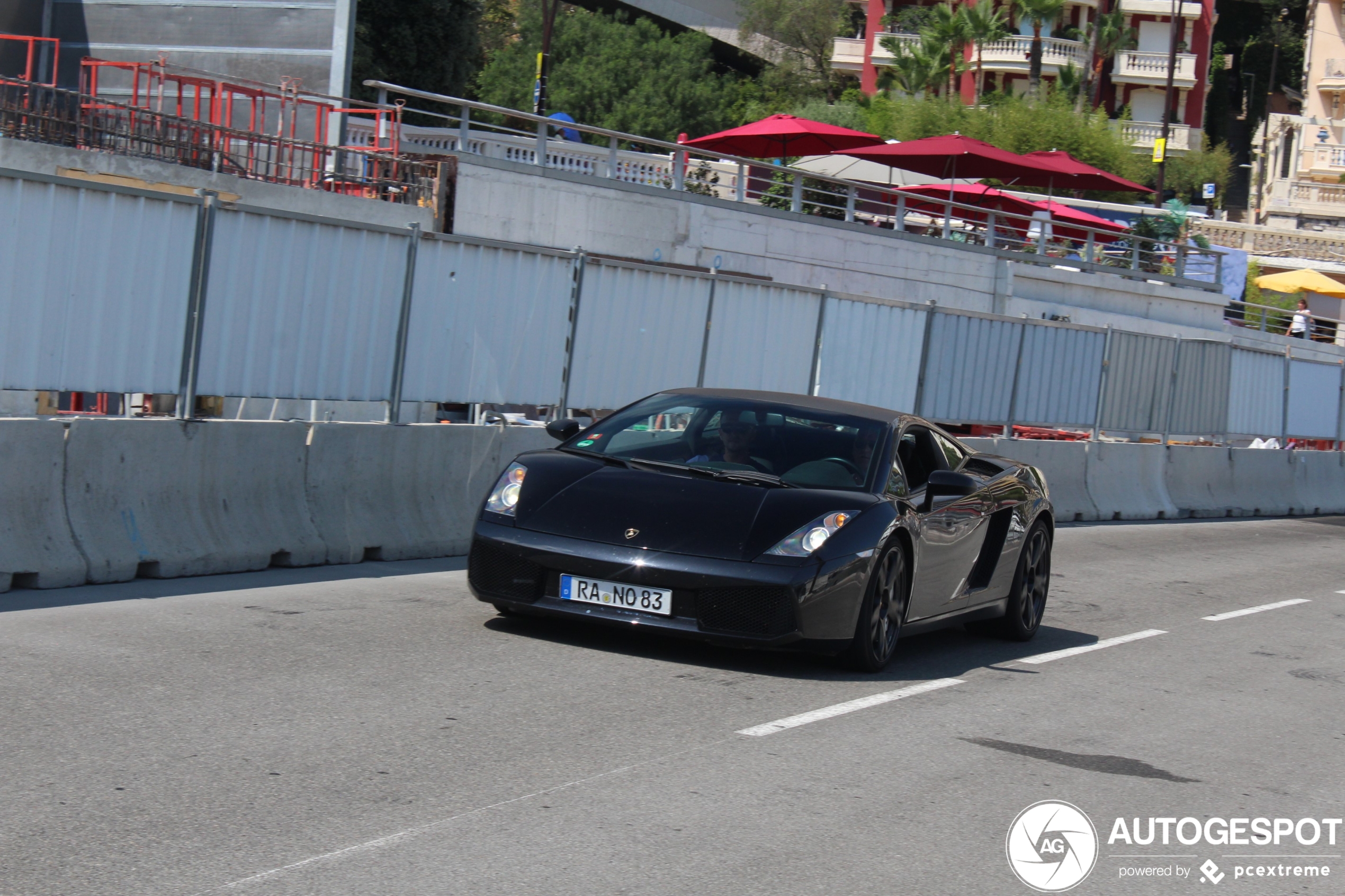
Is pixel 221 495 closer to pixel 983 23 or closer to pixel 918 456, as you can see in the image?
pixel 918 456

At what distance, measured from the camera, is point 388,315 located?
1091 centimetres

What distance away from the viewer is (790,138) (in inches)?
1261

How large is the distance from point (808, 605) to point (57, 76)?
32.9 m

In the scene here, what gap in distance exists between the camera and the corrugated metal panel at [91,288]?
8.45 metres

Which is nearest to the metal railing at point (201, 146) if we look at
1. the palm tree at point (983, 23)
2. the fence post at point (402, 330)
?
the fence post at point (402, 330)

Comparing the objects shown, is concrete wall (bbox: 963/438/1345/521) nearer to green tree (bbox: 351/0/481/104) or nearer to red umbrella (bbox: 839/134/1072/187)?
red umbrella (bbox: 839/134/1072/187)

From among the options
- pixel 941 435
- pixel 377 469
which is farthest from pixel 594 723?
pixel 377 469

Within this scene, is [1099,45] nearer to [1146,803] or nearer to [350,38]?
[350,38]

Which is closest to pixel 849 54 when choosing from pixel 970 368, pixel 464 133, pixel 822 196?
pixel 822 196

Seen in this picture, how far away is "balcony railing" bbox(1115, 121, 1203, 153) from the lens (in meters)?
78.2

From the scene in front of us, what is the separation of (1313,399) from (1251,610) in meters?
14.1

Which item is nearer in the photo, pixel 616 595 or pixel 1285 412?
pixel 616 595

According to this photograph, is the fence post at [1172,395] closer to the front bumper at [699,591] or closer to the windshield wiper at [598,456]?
the windshield wiper at [598,456]

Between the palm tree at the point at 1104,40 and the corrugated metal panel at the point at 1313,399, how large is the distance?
53.0 metres
